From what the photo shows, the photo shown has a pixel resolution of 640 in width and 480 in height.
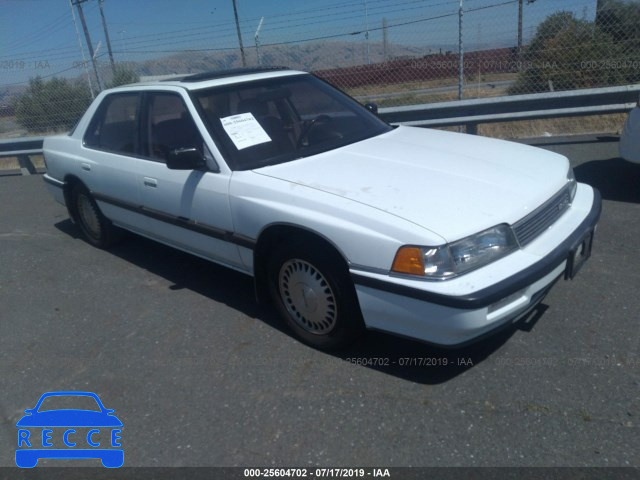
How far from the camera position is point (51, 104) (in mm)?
11805

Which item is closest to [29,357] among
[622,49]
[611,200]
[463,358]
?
[463,358]

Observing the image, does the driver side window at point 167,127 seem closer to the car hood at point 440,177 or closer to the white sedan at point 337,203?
the white sedan at point 337,203

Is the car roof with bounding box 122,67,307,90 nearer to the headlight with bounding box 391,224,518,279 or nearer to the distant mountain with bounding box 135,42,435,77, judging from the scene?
the headlight with bounding box 391,224,518,279

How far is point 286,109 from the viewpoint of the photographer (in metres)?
4.29

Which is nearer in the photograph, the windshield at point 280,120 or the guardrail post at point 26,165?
the windshield at point 280,120

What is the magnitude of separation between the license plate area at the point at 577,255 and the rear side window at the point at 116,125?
3.28 meters

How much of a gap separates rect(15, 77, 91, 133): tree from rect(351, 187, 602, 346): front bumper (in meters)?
10.2

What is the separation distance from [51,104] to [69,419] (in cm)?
1037

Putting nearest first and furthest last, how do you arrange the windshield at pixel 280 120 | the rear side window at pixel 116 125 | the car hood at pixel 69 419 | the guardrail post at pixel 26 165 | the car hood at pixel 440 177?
the car hood at pixel 440 177
the car hood at pixel 69 419
the windshield at pixel 280 120
the rear side window at pixel 116 125
the guardrail post at pixel 26 165

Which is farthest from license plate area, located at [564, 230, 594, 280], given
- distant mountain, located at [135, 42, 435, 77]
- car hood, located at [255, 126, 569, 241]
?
distant mountain, located at [135, 42, 435, 77]

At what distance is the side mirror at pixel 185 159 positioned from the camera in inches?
143

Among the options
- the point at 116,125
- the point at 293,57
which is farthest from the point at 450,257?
the point at 293,57

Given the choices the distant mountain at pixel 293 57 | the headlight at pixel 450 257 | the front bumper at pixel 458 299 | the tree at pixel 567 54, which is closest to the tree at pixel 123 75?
the distant mountain at pixel 293 57

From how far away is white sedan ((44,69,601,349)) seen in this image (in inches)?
110
